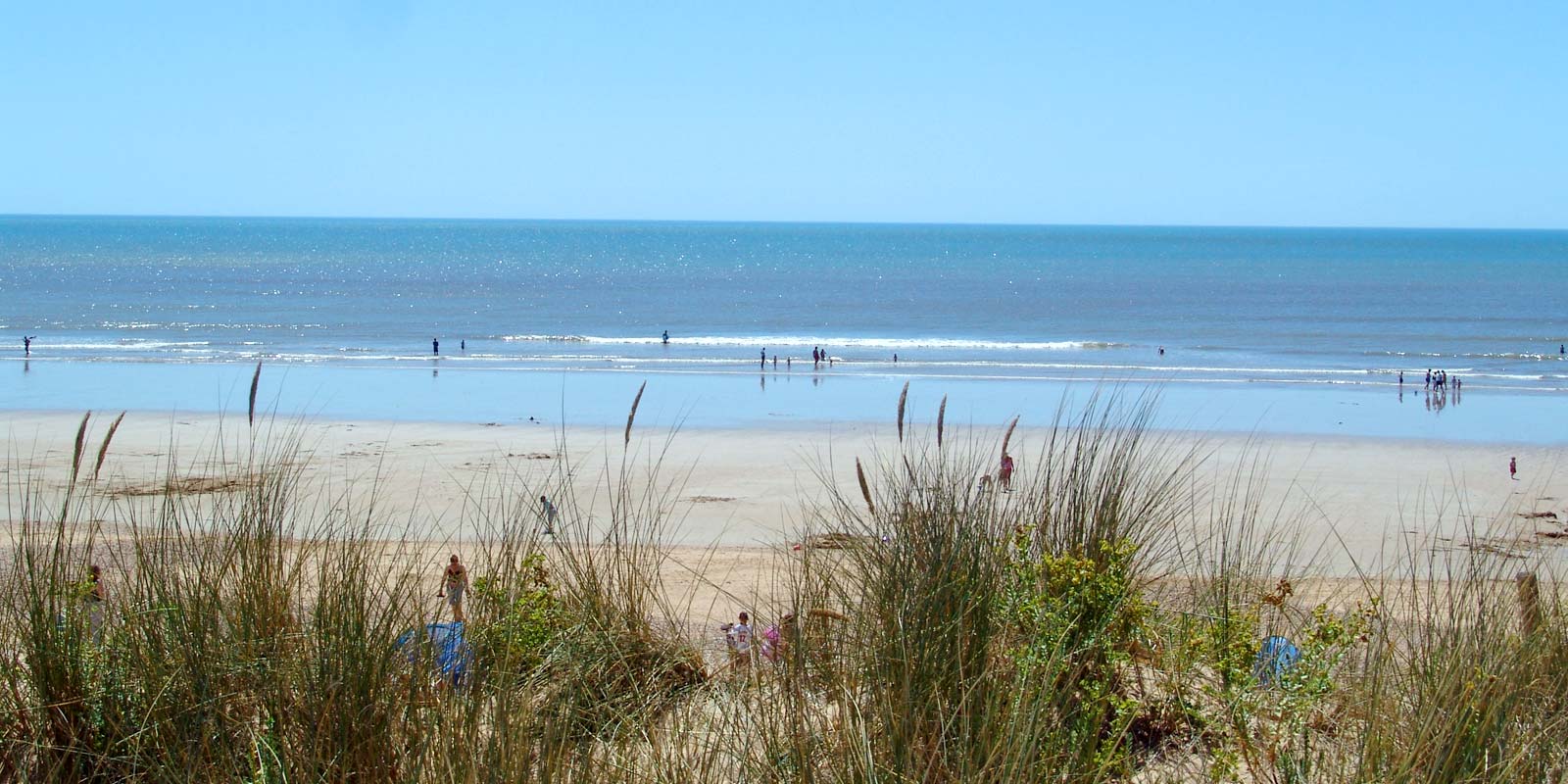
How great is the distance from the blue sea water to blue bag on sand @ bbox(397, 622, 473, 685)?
753 centimetres

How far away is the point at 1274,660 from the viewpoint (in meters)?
4.57

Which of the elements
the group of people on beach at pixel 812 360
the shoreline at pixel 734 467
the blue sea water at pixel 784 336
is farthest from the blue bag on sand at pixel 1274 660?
the group of people on beach at pixel 812 360

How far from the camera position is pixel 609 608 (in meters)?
5.39

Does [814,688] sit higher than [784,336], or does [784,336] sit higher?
[814,688]

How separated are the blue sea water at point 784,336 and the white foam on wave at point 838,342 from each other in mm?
211

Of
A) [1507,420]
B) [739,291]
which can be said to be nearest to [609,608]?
[1507,420]

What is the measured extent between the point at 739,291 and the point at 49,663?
78464mm

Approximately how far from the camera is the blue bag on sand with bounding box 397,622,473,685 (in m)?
3.92

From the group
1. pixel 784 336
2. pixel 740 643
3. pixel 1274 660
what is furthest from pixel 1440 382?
pixel 1274 660

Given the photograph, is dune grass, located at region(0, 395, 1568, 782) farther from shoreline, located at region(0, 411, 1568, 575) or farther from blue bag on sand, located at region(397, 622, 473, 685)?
shoreline, located at region(0, 411, 1568, 575)

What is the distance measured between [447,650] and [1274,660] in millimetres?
2969

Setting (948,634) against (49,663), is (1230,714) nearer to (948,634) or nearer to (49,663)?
(948,634)

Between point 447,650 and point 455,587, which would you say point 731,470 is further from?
point 447,650

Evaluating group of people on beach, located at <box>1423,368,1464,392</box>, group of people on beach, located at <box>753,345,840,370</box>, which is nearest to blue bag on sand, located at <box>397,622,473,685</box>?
group of people on beach, located at <box>753,345,840,370</box>
